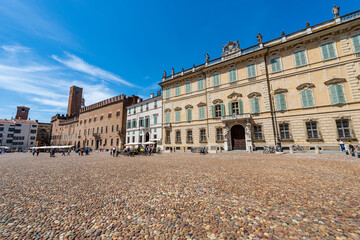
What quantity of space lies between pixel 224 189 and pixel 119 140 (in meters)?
38.2

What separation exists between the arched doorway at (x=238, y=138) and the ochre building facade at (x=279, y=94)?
0.14m

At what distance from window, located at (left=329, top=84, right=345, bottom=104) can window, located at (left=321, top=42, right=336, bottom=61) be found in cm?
372

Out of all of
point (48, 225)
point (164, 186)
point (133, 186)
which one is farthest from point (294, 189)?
point (48, 225)

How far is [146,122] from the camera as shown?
34.8m

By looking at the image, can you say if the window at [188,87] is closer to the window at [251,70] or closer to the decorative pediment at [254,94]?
the window at [251,70]

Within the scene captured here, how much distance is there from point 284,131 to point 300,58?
977 cm

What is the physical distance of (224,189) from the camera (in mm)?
4938

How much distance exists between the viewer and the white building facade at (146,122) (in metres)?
32.5

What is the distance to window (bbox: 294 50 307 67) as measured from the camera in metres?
19.4

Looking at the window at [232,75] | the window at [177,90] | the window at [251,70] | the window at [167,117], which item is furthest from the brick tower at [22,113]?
the window at [251,70]

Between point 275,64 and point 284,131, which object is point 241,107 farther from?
point 275,64

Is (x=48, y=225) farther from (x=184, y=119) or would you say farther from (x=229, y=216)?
(x=184, y=119)

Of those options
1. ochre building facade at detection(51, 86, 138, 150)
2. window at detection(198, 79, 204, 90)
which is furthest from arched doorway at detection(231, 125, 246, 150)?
ochre building facade at detection(51, 86, 138, 150)

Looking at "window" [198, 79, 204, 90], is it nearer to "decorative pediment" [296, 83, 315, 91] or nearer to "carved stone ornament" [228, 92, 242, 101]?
"carved stone ornament" [228, 92, 242, 101]
